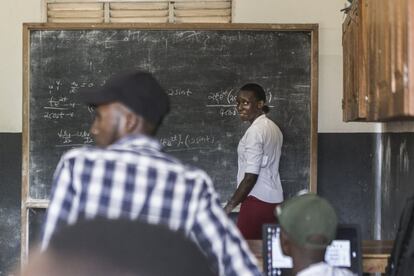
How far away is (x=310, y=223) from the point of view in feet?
6.04

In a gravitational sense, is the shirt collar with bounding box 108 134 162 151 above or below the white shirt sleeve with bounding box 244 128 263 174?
above

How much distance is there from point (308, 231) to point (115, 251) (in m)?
0.70

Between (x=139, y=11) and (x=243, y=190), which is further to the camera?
(x=139, y=11)

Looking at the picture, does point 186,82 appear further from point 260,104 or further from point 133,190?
point 133,190

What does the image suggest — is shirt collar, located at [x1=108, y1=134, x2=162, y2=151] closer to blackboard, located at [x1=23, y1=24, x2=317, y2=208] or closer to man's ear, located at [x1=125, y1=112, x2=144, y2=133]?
man's ear, located at [x1=125, y1=112, x2=144, y2=133]

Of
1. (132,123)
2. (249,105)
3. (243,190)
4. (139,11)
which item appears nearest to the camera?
(132,123)

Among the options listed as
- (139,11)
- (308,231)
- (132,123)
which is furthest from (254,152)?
(132,123)

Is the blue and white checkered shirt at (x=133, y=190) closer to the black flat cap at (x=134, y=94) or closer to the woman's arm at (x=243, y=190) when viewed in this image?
the black flat cap at (x=134, y=94)

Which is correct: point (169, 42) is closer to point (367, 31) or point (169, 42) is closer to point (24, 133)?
point (24, 133)

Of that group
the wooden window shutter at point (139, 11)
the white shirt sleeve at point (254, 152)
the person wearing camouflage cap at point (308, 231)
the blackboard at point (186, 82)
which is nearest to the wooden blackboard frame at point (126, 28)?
the blackboard at point (186, 82)

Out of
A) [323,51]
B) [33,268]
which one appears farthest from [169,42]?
[33,268]

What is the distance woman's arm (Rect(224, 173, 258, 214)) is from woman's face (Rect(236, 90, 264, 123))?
0.33 metres

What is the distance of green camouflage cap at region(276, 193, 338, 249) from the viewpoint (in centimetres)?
184

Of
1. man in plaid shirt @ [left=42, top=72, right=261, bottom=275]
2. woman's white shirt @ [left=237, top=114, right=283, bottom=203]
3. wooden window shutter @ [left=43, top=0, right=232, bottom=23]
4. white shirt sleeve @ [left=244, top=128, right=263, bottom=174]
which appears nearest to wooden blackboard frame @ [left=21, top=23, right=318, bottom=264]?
wooden window shutter @ [left=43, top=0, right=232, bottom=23]
